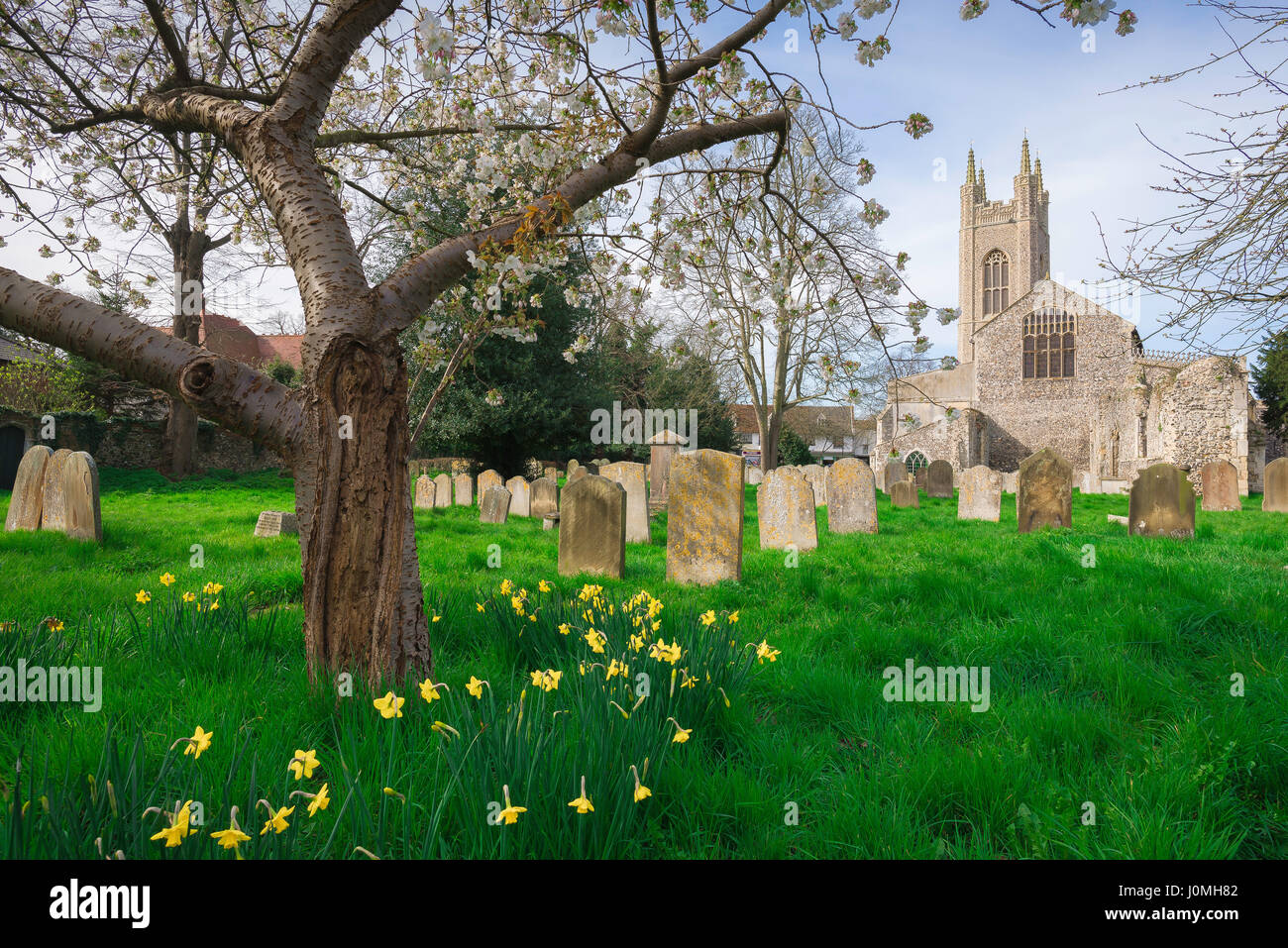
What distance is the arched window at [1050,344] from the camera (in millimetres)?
32562

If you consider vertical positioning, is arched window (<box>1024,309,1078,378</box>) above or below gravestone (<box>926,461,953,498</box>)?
above

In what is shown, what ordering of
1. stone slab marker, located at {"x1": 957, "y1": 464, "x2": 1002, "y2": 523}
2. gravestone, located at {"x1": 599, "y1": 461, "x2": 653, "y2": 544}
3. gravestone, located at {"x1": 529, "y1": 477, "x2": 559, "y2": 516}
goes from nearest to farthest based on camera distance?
gravestone, located at {"x1": 599, "y1": 461, "x2": 653, "y2": 544} < gravestone, located at {"x1": 529, "y1": 477, "x2": 559, "y2": 516} < stone slab marker, located at {"x1": 957, "y1": 464, "x2": 1002, "y2": 523}

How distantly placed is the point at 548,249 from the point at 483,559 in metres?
4.03

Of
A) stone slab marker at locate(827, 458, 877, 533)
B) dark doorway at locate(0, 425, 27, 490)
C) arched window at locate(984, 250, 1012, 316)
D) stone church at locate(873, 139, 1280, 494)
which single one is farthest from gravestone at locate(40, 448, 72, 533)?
arched window at locate(984, 250, 1012, 316)

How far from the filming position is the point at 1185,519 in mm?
8672

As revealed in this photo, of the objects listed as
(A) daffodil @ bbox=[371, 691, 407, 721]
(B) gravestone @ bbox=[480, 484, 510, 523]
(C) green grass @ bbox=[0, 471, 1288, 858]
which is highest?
(B) gravestone @ bbox=[480, 484, 510, 523]

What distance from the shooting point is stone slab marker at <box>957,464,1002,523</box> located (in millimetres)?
12195

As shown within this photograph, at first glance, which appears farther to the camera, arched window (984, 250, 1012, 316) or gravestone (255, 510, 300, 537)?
arched window (984, 250, 1012, 316)

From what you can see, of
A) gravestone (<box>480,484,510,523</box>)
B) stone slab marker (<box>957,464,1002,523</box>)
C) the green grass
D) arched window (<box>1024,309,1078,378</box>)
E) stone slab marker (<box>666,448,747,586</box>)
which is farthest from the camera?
arched window (<box>1024,309,1078,378</box>)

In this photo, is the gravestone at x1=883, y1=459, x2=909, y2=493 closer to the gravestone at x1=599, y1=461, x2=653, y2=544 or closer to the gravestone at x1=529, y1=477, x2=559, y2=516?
the gravestone at x1=529, y1=477, x2=559, y2=516

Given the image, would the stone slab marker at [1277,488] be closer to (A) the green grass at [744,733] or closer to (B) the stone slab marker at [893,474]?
(B) the stone slab marker at [893,474]

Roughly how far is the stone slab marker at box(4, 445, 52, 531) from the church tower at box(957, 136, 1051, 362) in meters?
52.2

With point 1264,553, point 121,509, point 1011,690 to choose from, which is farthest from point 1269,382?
point 121,509

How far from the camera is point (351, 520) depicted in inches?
101
